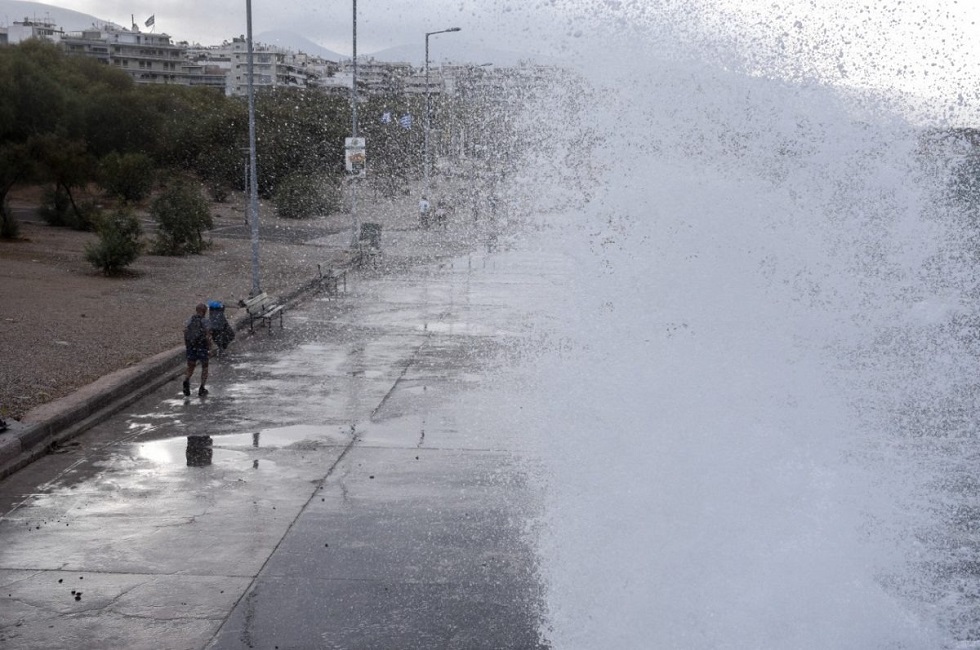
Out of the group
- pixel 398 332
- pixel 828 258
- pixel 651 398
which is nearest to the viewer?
pixel 651 398

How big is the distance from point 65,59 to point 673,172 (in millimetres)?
51937

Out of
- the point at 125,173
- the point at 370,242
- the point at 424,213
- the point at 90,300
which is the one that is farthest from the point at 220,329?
the point at 125,173

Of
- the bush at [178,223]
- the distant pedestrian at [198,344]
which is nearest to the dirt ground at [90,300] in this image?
the bush at [178,223]

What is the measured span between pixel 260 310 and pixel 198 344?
6.01 m

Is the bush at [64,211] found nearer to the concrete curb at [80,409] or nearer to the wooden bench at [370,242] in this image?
the wooden bench at [370,242]

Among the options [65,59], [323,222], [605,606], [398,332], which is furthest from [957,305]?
[65,59]

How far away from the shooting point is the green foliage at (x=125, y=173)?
41.5 m

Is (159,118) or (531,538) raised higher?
(159,118)

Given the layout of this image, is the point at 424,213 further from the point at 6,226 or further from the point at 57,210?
the point at 6,226

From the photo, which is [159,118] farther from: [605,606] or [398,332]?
[605,606]

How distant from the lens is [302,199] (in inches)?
2034

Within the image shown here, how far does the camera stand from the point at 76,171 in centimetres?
3634

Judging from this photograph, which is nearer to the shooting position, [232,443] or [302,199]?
[232,443]

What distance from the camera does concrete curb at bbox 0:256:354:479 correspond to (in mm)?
11023
